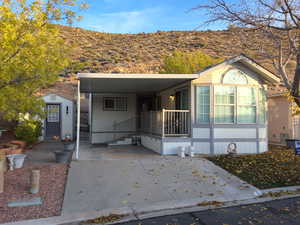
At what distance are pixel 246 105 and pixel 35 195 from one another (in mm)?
8460

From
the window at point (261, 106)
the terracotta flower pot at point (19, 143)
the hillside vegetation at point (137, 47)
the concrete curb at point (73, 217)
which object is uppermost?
the hillside vegetation at point (137, 47)

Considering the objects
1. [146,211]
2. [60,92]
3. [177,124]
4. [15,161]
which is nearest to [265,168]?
[177,124]

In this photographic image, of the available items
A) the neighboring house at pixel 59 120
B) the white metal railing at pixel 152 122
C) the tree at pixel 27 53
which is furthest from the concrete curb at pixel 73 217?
the neighboring house at pixel 59 120

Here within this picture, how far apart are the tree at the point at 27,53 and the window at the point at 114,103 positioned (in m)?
7.09

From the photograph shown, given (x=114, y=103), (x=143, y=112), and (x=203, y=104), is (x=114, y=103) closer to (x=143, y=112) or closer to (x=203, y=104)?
(x=143, y=112)

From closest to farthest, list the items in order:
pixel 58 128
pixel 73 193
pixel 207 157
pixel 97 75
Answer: pixel 73 193 < pixel 97 75 < pixel 207 157 < pixel 58 128

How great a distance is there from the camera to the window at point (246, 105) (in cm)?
1015

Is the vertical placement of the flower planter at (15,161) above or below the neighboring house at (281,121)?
below

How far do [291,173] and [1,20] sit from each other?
9.09 metres

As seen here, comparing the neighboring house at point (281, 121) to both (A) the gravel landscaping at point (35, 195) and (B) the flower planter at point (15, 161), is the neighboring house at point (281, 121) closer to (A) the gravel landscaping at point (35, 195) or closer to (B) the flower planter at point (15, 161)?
(A) the gravel landscaping at point (35, 195)

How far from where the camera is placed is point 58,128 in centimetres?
1644

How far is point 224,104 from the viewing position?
395 inches

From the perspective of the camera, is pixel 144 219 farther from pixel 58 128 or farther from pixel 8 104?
pixel 58 128

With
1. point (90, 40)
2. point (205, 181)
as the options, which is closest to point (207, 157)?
point (205, 181)
